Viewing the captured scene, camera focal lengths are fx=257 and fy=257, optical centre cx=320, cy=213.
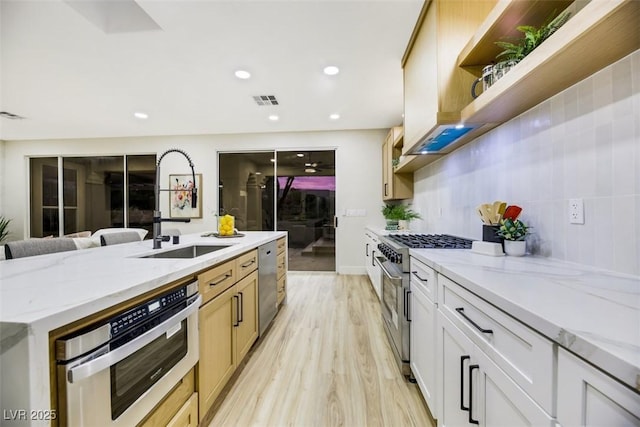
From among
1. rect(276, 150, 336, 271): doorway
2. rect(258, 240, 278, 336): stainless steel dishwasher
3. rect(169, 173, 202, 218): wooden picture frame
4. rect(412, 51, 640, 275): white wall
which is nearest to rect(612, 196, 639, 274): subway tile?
rect(412, 51, 640, 275): white wall

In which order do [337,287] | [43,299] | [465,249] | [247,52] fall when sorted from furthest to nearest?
[337,287]
[247,52]
[465,249]
[43,299]

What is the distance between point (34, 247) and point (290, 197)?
3.72m

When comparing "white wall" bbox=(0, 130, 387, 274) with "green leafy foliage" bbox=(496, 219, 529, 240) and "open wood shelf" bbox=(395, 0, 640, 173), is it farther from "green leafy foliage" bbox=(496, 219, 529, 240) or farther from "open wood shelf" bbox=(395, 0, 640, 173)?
"green leafy foliage" bbox=(496, 219, 529, 240)

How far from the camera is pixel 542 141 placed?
1.41 m

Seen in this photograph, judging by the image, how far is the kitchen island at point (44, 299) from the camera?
1.96ft

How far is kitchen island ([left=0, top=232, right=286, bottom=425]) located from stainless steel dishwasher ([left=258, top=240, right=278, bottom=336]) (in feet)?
3.61

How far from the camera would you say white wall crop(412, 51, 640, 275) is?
3.24ft

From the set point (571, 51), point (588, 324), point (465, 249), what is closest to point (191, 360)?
point (588, 324)

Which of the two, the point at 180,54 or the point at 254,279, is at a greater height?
the point at 180,54

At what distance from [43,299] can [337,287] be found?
363 centimetres

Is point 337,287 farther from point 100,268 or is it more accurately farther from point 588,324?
point 588,324

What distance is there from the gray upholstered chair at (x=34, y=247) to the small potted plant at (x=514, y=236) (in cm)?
295

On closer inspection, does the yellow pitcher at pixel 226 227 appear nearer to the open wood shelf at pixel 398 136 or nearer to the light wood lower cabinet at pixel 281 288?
the light wood lower cabinet at pixel 281 288

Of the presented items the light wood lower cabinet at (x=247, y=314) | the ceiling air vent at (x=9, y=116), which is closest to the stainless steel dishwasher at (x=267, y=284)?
the light wood lower cabinet at (x=247, y=314)
